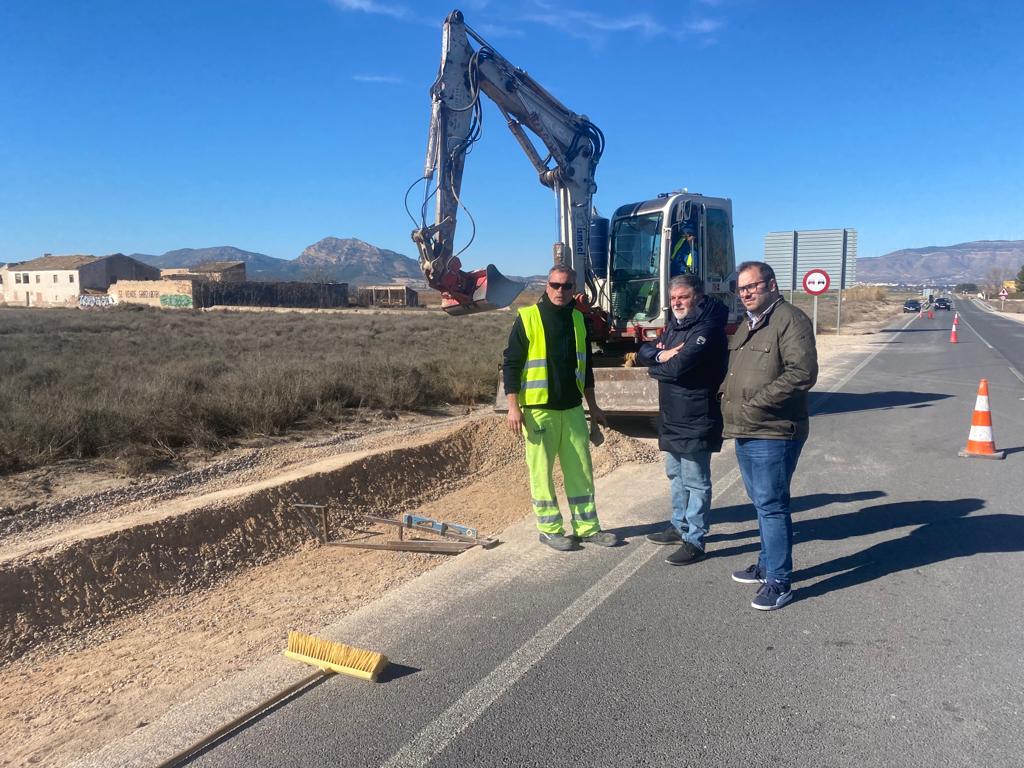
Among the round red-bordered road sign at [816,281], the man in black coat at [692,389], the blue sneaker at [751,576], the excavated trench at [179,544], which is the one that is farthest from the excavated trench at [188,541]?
the round red-bordered road sign at [816,281]

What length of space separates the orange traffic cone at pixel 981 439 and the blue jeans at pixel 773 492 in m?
5.25

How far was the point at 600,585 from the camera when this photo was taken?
4.89 metres

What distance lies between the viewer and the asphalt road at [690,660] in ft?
10.3

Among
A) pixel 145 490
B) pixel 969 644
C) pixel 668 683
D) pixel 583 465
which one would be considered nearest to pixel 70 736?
pixel 668 683

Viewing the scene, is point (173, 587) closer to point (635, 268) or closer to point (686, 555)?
point (686, 555)

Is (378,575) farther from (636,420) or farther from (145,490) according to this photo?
(636,420)

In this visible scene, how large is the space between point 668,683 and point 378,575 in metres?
2.33

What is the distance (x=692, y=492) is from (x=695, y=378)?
78 cm

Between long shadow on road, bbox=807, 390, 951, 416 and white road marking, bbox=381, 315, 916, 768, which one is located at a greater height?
long shadow on road, bbox=807, 390, 951, 416

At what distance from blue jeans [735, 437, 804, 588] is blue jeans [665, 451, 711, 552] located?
600 millimetres

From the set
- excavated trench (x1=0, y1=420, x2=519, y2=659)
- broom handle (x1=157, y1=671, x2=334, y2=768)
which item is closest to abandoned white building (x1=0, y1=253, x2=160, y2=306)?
excavated trench (x1=0, y1=420, x2=519, y2=659)

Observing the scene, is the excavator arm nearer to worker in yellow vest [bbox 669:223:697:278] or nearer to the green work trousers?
worker in yellow vest [bbox 669:223:697:278]

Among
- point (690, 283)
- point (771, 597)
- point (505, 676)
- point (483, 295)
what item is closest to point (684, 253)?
point (483, 295)

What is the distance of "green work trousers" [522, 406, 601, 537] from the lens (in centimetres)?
555
